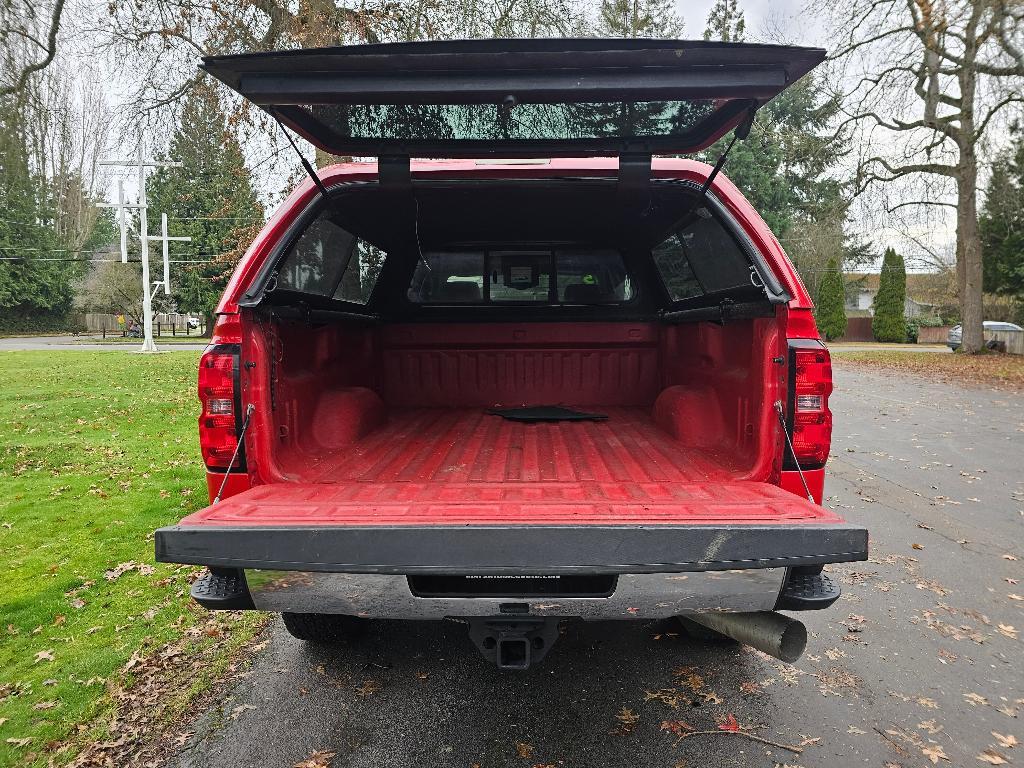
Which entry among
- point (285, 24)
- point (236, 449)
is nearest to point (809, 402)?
point (236, 449)

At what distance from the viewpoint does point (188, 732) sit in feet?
8.02

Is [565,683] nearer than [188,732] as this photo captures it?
No

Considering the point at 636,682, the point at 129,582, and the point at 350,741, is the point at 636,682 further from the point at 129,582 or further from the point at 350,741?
the point at 129,582

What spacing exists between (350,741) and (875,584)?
325 cm

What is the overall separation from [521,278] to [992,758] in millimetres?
3511

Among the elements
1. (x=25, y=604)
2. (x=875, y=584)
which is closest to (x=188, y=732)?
(x=25, y=604)

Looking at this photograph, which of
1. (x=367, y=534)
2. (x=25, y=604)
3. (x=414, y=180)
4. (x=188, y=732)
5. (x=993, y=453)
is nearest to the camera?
(x=367, y=534)

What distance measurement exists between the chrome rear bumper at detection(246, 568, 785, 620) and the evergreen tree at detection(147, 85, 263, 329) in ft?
37.0

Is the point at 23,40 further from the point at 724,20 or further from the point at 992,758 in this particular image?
the point at 724,20

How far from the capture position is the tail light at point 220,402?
2.26 meters

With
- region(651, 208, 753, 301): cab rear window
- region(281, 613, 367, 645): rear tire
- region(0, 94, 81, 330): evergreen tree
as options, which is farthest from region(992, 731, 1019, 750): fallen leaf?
region(0, 94, 81, 330): evergreen tree

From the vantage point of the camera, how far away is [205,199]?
3381cm

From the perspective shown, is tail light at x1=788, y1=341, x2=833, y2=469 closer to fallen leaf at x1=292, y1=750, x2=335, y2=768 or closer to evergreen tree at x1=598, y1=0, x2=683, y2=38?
fallen leaf at x1=292, y1=750, x2=335, y2=768

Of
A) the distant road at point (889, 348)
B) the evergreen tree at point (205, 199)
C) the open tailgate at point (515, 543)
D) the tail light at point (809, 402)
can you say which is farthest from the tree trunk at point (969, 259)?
the open tailgate at point (515, 543)
